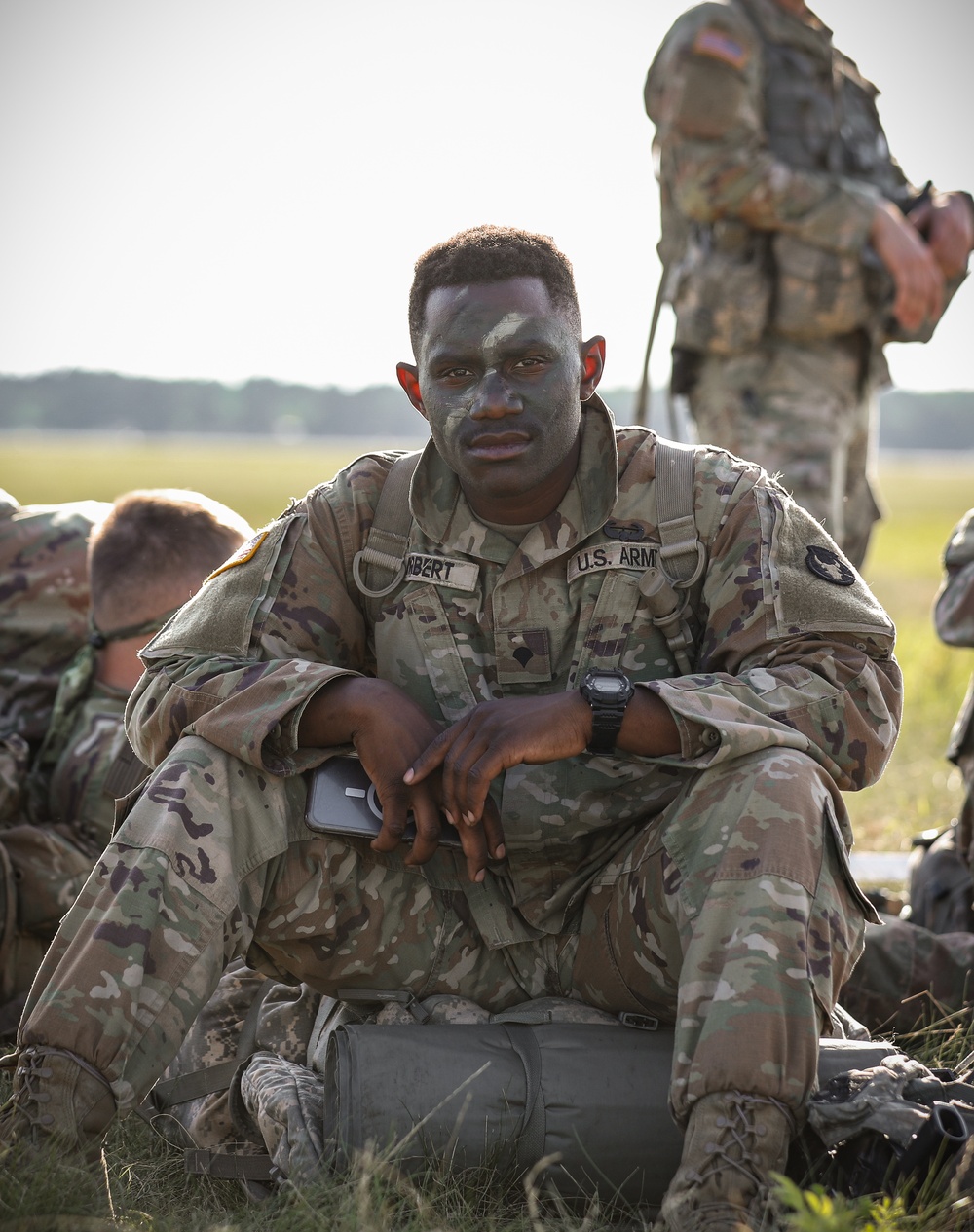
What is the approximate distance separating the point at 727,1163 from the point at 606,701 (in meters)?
0.93

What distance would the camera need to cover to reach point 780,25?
254 inches

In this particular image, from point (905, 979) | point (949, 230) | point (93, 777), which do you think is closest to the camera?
point (905, 979)

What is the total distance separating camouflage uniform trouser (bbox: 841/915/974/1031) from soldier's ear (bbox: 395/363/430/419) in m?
1.96

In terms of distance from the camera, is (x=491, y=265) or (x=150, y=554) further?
(x=150, y=554)

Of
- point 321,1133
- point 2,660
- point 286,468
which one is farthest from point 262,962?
point 286,468

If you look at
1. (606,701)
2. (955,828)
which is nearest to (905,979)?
(955,828)

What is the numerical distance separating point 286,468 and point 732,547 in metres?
69.6

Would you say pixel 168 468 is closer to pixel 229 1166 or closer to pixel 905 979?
pixel 905 979

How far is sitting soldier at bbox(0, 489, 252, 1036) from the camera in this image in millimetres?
4234

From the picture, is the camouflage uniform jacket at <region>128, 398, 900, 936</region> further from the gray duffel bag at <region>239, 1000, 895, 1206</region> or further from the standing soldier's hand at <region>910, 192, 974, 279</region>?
the standing soldier's hand at <region>910, 192, 974, 279</region>

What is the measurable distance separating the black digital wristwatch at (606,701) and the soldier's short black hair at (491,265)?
98 centimetres

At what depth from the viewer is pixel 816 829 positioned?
9.29ft

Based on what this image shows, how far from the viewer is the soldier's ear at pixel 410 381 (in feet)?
12.3

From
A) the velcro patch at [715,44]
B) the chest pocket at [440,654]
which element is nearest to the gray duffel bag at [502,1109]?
the chest pocket at [440,654]
